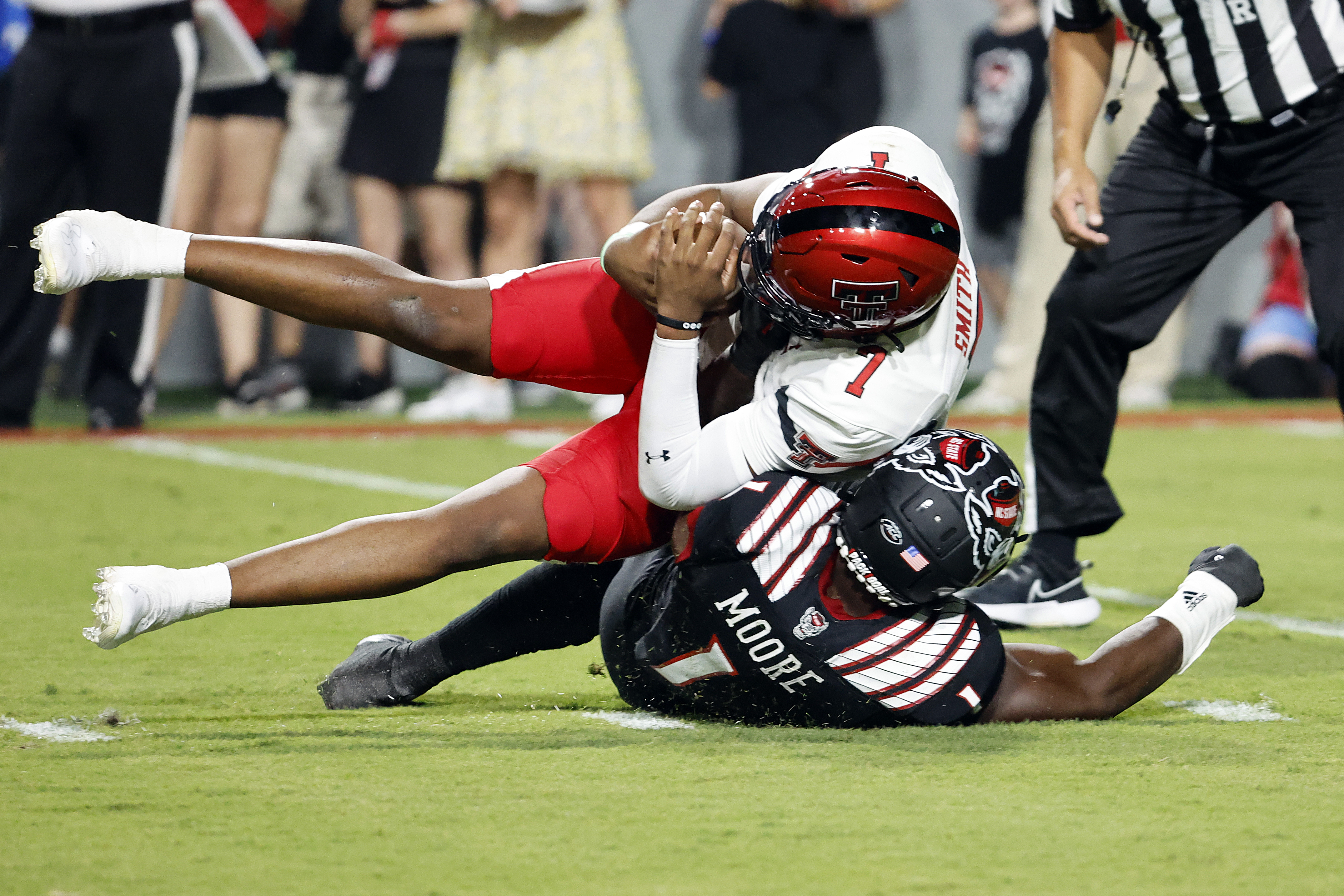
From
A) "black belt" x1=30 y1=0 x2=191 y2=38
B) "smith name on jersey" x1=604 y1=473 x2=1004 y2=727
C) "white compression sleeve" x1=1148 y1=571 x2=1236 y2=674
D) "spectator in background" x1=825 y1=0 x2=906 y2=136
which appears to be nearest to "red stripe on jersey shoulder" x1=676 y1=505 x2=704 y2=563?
"smith name on jersey" x1=604 y1=473 x2=1004 y2=727

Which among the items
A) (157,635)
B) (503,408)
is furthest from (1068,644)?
(503,408)

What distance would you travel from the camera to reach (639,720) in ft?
10.9

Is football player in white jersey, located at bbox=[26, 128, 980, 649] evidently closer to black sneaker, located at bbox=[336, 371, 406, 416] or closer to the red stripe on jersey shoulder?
the red stripe on jersey shoulder

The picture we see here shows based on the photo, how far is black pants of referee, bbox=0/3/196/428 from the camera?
7.29 m

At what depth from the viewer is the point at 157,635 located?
419 cm

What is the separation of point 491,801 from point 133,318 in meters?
5.45

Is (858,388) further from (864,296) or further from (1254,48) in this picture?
(1254,48)

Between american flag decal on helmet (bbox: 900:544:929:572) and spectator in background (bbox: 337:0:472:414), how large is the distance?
5633 mm

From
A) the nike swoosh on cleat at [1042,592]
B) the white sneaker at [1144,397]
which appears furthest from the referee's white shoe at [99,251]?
the white sneaker at [1144,397]

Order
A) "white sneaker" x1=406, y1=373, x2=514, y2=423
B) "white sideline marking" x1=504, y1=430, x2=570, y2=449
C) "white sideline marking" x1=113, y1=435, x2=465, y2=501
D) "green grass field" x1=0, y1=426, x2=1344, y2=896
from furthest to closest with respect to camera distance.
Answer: "white sneaker" x1=406, y1=373, x2=514, y2=423 < "white sideline marking" x1=504, y1=430, x2=570, y2=449 < "white sideline marking" x1=113, y1=435, x2=465, y2=501 < "green grass field" x1=0, y1=426, x2=1344, y2=896

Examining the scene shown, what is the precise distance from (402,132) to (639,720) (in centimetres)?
584

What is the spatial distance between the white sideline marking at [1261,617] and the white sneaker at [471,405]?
4.28 meters

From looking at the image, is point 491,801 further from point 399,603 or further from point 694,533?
point 399,603

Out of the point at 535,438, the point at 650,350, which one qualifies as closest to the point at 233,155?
the point at 535,438
